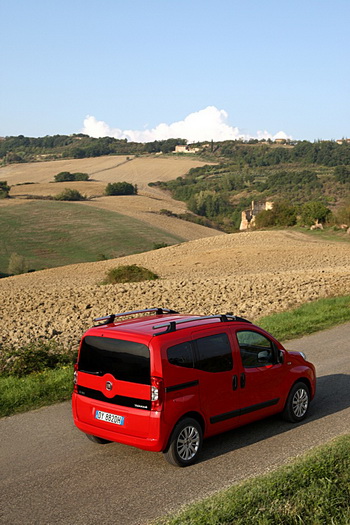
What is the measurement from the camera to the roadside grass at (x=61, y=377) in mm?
10516

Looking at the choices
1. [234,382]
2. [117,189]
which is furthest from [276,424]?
[117,189]

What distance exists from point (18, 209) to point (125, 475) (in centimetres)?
9622

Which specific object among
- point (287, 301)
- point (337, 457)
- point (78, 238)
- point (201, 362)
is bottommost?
point (78, 238)

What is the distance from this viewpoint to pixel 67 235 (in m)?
89.8

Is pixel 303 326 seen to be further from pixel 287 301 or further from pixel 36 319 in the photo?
pixel 36 319

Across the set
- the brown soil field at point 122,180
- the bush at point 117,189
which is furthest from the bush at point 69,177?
the bush at point 117,189

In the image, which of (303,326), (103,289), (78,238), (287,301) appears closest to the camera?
(303,326)

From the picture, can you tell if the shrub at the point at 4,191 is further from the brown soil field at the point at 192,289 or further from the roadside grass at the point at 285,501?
the roadside grass at the point at 285,501

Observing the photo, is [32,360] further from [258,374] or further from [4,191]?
[4,191]

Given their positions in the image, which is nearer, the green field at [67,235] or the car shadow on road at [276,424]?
the car shadow on road at [276,424]

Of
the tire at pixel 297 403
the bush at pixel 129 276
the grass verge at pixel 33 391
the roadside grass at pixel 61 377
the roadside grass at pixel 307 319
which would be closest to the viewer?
the tire at pixel 297 403

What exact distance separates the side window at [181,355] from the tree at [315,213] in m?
56.8

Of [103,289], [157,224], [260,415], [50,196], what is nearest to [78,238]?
[157,224]

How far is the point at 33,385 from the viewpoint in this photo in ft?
36.8
